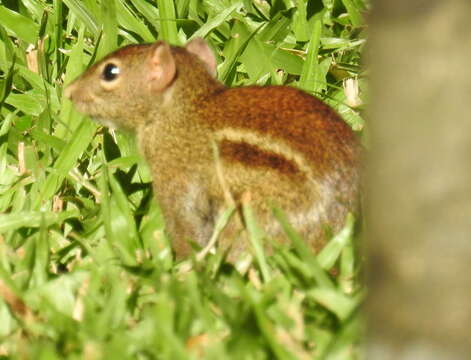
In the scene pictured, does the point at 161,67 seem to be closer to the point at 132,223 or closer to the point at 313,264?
the point at 132,223

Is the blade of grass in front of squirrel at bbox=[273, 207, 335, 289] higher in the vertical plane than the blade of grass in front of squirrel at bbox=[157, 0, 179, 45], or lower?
higher

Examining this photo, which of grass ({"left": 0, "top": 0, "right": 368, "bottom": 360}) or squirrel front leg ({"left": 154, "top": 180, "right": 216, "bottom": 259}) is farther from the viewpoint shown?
squirrel front leg ({"left": 154, "top": 180, "right": 216, "bottom": 259})

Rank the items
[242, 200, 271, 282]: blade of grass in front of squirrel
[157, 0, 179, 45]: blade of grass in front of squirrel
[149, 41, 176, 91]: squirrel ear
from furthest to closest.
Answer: [157, 0, 179, 45]: blade of grass in front of squirrel, [149, 41, 176, 91]: squirrel ear, [242, 200, 271, 282]: blade of grass in front of squirrel

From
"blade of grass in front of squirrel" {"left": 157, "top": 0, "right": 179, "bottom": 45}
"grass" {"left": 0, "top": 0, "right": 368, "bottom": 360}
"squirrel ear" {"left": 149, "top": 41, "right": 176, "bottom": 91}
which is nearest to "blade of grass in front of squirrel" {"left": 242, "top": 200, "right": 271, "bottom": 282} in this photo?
"grass" {"left": 0, "top": 0, "right": 368, "bottom": 360}

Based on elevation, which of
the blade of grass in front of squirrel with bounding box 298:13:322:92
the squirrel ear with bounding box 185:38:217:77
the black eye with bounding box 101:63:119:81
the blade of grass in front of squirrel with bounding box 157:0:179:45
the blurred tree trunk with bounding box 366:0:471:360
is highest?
the blurred tree trunk with bounding box 366:0:471:360

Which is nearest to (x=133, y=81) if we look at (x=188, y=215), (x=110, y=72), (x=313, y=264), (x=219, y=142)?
(x=110, y=72)

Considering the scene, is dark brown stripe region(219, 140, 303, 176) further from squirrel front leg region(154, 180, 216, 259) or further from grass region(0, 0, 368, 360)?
grass region(0, 0, 368, 360)
